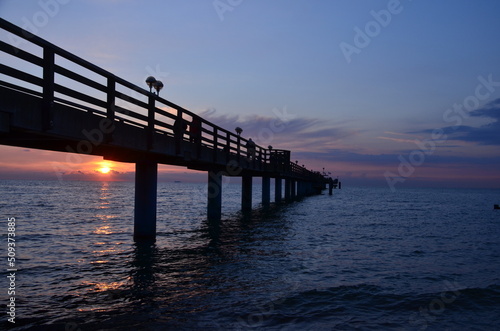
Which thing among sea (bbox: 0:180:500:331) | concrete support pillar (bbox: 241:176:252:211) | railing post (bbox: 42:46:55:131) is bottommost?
sea (bbox: 0:180:500:331)

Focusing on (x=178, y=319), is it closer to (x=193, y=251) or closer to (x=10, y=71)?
(x=10, y=71)

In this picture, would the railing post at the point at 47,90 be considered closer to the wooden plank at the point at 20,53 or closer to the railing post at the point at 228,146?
the wooden plank at the point at 20,53

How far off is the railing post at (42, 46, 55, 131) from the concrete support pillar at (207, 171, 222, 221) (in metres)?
16.9

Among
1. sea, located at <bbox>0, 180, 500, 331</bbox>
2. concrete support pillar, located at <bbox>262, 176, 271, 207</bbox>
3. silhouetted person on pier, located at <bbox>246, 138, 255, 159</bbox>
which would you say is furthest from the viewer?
concrete support pillar, located at <bbox>262, 176, 271, 207</bbox>

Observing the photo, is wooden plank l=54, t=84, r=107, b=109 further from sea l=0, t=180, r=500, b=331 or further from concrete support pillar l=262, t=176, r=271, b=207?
concrete support pillar l=262, t=176, r=271, b=207

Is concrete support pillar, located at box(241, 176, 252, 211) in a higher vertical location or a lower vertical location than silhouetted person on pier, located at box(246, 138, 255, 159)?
lower

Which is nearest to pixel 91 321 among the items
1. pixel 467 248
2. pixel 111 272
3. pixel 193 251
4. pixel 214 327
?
pixel 214 327

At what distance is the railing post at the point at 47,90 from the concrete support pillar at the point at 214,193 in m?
16.9

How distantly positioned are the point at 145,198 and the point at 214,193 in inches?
410

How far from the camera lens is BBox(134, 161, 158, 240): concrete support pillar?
49.2 feet

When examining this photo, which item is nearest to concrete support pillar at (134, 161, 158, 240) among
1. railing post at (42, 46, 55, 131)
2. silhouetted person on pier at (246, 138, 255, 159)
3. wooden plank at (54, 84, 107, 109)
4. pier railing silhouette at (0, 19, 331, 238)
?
pier railing silhouette at (0, 19, 331, 238)

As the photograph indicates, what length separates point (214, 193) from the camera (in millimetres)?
25250

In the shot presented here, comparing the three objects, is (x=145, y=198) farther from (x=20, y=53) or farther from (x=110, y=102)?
(x=20, y=53)

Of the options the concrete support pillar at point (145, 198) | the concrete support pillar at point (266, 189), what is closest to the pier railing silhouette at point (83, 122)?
the concrete support pillar at point (145, 198)
